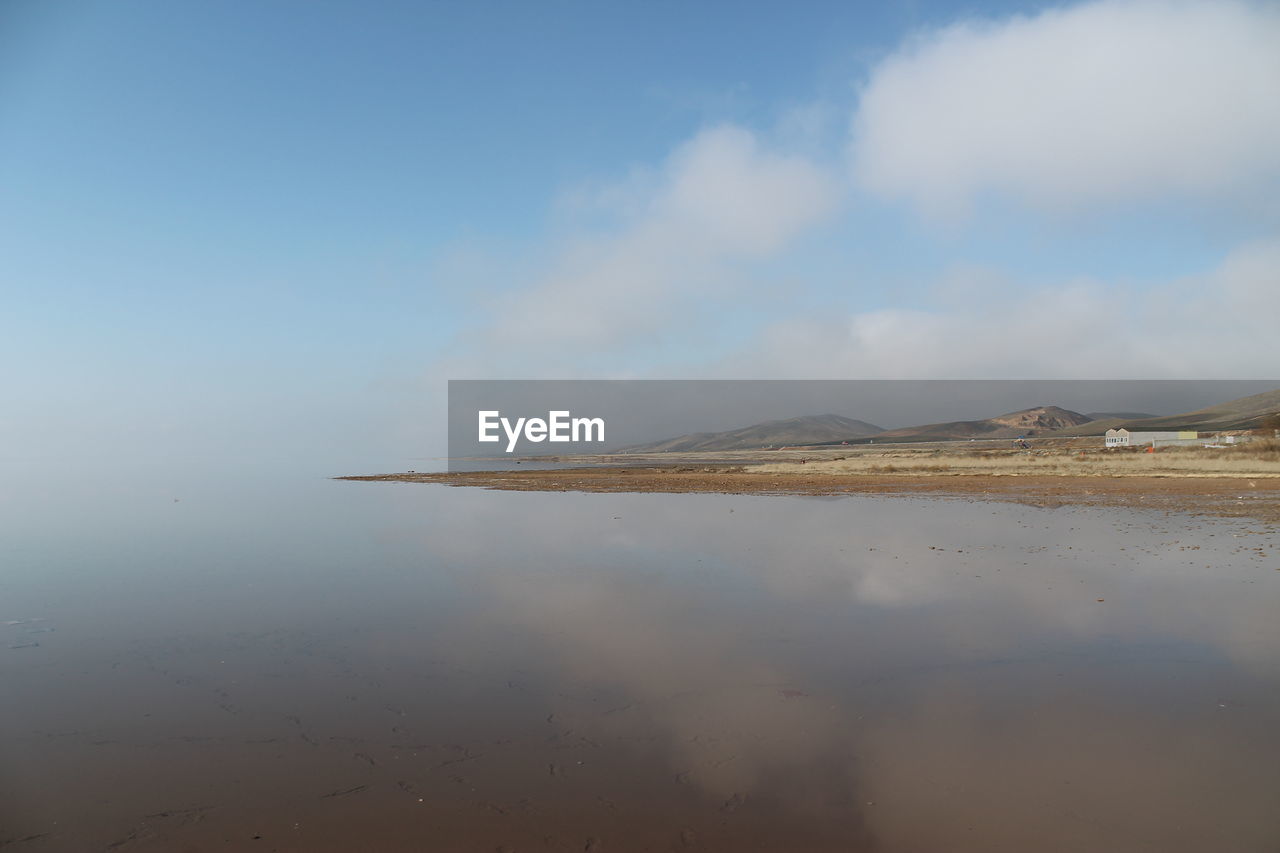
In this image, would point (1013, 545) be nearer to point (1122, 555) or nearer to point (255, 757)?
point (1122, 555)

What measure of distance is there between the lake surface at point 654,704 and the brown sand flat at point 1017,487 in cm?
1268

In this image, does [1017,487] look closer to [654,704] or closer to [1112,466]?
[1112,466]

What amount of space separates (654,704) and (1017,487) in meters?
36.1

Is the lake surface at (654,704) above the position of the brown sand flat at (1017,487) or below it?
above

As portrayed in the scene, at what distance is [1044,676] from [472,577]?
1048cm

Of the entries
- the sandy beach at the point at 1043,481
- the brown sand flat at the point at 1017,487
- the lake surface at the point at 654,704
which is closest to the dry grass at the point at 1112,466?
the sandy beach at the point at 1043,481

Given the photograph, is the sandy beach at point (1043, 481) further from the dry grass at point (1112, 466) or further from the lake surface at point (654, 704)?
the lake surface at point (654, 704)

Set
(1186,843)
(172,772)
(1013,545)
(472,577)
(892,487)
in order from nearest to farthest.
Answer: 1. (1186,843)
2. (172,772)
3. (472,577)
4. (1013,545)
5. (892,487)

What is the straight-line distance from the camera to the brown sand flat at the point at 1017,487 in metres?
26.5

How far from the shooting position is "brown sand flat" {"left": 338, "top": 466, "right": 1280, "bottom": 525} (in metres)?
26.5

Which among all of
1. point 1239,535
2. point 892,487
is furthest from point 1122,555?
point 892,487

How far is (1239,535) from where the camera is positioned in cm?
1759

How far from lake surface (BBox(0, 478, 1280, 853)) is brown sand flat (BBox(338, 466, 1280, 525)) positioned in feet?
41.6

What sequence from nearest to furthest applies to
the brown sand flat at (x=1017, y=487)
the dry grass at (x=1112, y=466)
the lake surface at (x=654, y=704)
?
the lake surface at (x=654, y=704) → the brown sand flat at (x=1017, y=487) → the dry grass at (x=1112, y=466)
